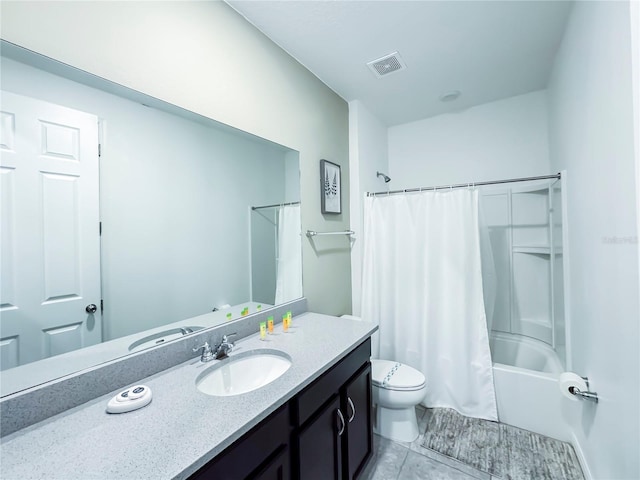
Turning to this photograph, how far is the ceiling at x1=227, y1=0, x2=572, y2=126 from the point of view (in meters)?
1.52

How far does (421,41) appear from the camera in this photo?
5.82 feet

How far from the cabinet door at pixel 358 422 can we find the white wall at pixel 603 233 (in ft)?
3.24

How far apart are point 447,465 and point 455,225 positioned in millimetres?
1503

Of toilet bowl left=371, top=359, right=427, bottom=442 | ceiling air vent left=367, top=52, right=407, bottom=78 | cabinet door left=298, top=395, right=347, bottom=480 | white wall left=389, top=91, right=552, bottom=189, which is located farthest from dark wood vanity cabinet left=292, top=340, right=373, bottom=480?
white wall left=389, top=91, right=552, bottom=189

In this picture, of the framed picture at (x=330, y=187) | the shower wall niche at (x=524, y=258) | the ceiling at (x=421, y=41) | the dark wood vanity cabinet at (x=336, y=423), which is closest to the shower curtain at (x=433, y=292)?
the framed picture at (x=330, y=187)

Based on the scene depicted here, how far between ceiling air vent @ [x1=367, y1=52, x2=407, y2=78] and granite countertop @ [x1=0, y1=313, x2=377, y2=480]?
2.01 metres

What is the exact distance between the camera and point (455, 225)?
80.5 inches

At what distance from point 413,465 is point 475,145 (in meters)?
2.68

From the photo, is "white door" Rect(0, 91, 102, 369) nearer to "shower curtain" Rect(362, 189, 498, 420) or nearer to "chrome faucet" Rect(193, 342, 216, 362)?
"chrome faucet" Rect(193, 342, 216, 362)

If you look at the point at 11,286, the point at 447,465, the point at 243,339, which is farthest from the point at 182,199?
the point at 447,465

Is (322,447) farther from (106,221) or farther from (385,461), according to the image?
(106,221)

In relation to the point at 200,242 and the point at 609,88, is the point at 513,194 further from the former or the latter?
the point at 200,242

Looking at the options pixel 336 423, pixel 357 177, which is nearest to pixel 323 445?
pixel 336 423

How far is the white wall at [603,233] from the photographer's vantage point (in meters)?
0.95
